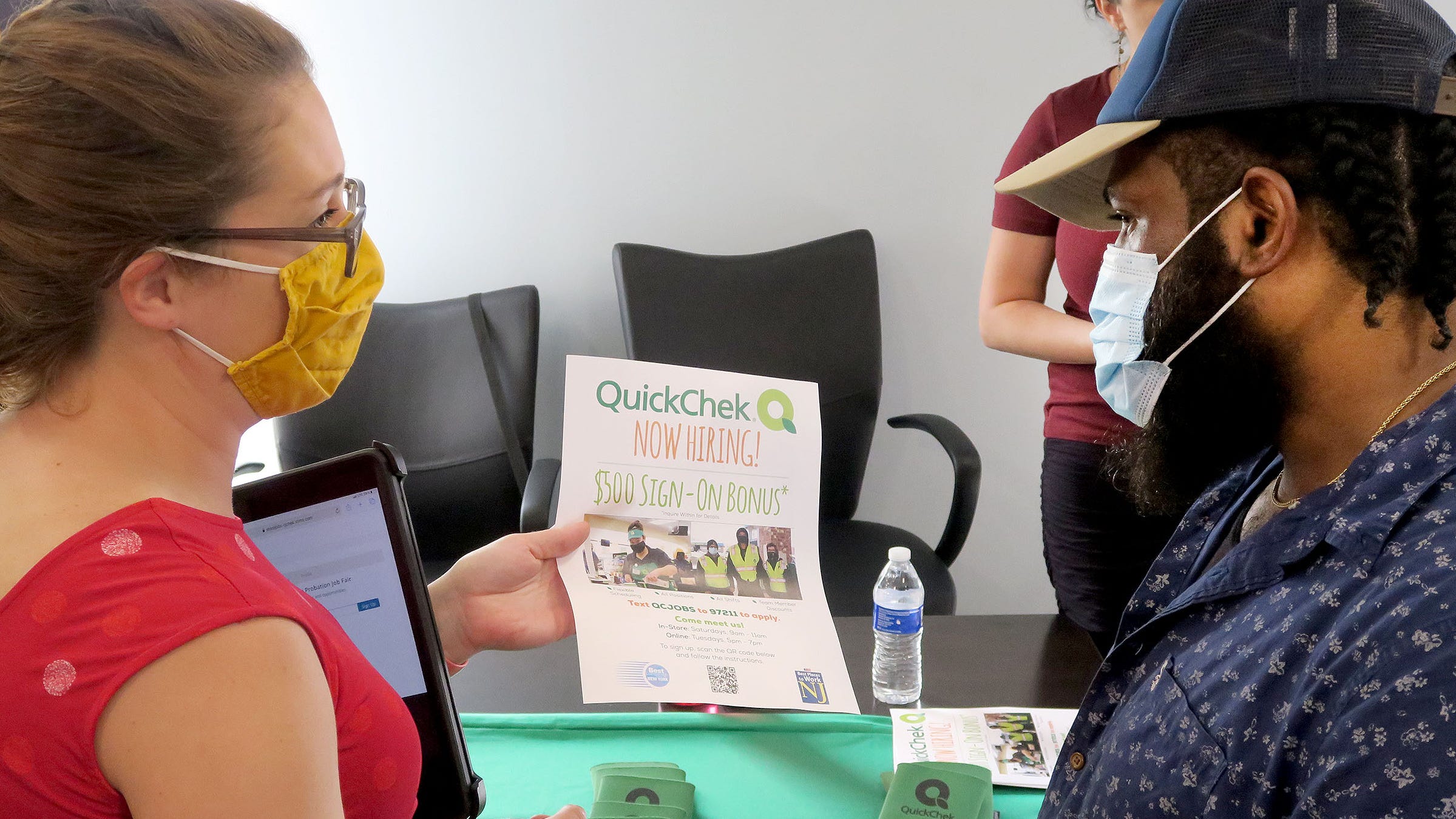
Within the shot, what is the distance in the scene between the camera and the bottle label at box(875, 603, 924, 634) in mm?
1337

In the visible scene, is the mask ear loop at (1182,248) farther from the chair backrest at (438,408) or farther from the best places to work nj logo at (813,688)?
the chair backrest at (438,408)

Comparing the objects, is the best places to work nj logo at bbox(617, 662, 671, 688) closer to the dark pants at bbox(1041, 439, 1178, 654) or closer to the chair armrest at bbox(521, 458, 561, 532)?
the chair armrest at bbox(521, 458, 561, 532)

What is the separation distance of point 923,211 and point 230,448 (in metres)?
2.04

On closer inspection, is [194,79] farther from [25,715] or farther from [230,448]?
[25,715]

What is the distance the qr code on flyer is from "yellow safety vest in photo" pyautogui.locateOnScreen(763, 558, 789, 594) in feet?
0.41

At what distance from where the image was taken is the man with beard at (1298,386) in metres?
0.71

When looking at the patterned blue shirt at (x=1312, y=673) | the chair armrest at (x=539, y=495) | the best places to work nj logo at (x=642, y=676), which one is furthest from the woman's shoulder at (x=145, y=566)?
the chair armrest at (x=539, y=495)

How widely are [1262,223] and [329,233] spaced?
32.3 inches

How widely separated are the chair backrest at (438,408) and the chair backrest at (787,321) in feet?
1.05

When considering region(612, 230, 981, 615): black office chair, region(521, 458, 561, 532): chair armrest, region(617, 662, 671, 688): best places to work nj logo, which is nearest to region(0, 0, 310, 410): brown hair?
region(617, 662, 671, 688): best places to work nj logo

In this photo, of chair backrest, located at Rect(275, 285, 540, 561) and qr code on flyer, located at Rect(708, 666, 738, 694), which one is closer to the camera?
qr code on flyer, located at Rect(708, 666, 738, 694)

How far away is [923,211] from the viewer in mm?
2621

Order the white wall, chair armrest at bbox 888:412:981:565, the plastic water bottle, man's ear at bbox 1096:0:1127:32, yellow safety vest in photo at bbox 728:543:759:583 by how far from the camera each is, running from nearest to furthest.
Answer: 1. yellow safety vest in photo at bbox 728:543:759:583
2. the plastic water bottle
3. man's ear at bbox 1096:0:1127:32
4. chair armrest at bbox 888:412:981:565
5. the white wall

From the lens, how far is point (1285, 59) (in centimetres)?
85
